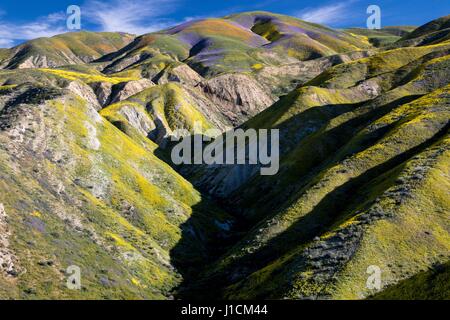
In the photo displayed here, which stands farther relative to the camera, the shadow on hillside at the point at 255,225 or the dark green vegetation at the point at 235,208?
the shadow on hillside at the point at 255,225

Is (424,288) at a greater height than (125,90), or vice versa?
(125,90)

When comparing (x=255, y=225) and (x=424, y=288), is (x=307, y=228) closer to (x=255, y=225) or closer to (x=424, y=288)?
(x=255, y=225)

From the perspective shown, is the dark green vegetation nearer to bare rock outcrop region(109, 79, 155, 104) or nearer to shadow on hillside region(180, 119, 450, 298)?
shadow on hillside region(180, 119, 450, 298)

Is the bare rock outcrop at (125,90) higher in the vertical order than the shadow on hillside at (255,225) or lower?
higher

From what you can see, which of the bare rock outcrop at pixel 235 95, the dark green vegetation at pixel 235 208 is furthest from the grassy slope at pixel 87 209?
the bare rock outcrop at pixel 235 95

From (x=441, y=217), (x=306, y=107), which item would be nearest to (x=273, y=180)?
(x=306, y=107)

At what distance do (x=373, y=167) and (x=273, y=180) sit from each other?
26.8 m

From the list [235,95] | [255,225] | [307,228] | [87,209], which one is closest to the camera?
[307,228]

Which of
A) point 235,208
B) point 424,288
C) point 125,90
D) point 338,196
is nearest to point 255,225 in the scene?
point 338,196

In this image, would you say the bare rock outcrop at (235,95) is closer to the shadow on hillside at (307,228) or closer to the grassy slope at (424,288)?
the shadow on hillside at (307,228)

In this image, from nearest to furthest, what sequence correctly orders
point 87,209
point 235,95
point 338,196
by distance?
point 87,209, point 338,196, point 235,95

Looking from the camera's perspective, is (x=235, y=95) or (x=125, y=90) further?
(x=235, y=95)

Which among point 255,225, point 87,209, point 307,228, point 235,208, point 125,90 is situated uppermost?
point 125,90
